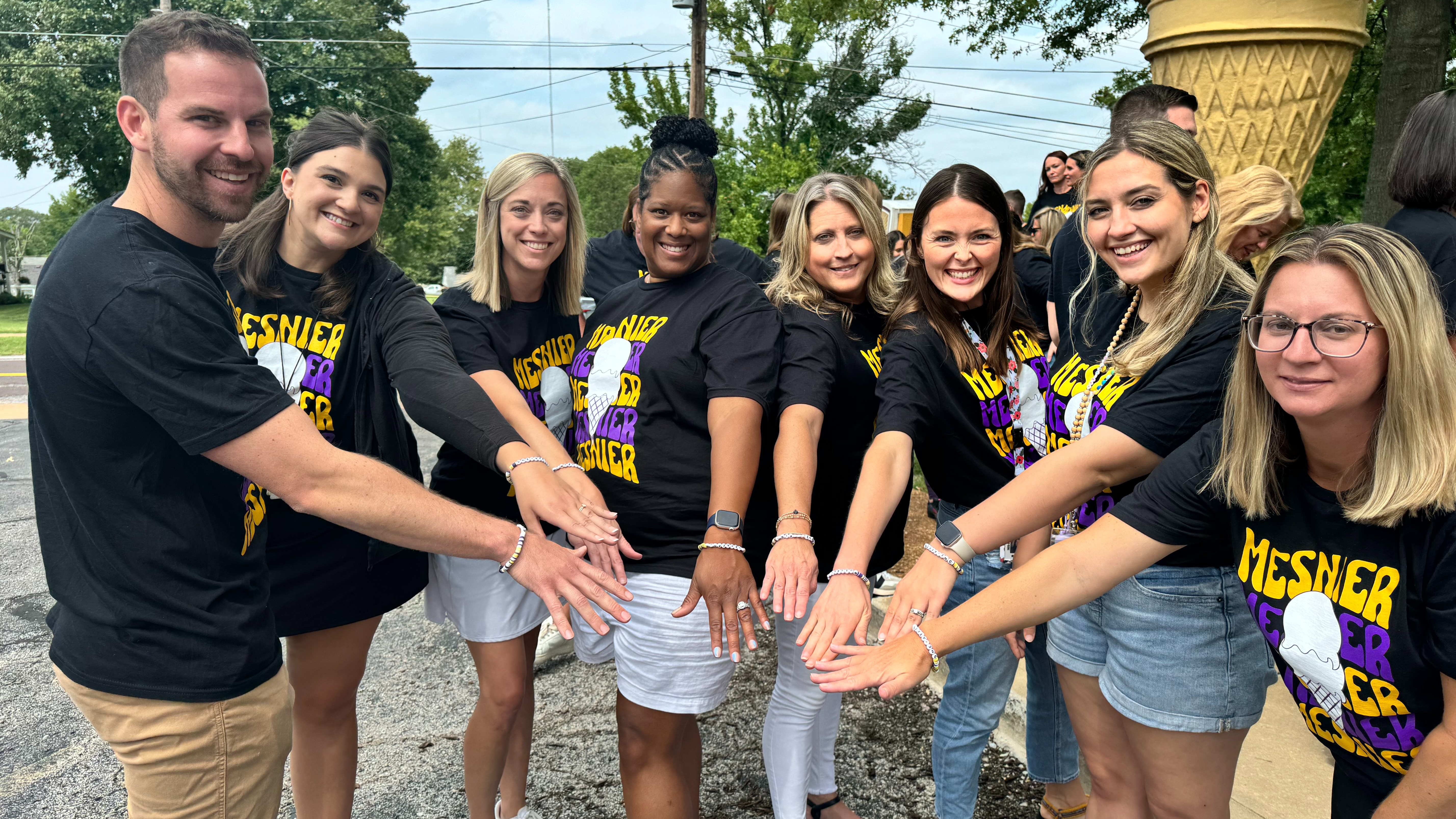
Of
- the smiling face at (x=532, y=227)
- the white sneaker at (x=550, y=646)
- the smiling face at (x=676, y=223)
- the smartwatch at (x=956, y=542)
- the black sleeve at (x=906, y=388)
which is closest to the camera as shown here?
the smartwatch at (x=956, y=542)

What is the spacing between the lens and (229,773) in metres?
1.91

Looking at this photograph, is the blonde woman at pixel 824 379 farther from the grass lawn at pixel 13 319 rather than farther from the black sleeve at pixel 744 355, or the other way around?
the grass lawn at pixel 13 319

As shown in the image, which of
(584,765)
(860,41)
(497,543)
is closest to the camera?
(497,543)

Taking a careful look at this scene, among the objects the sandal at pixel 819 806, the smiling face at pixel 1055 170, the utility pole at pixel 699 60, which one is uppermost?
the utility pole at pixel 699 60

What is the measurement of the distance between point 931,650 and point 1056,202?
4.90 m

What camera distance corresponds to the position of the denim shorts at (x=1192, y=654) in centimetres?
203

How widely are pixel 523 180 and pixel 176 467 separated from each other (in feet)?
4.95

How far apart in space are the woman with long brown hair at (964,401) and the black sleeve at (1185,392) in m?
0.53

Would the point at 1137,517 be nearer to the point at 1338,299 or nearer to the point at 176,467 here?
the point at 1338,299

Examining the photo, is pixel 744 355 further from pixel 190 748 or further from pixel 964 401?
pixel 190 748

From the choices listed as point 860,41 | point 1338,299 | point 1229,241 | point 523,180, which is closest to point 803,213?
point 523,180

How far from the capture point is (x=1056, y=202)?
6059 mm

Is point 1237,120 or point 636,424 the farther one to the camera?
point 1237,120

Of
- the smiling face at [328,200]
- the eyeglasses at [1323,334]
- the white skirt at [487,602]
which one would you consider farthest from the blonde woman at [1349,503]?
the smiling face at [328,200]
